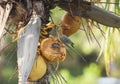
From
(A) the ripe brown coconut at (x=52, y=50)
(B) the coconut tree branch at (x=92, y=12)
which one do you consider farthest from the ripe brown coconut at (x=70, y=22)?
(A) the ripe brown coconut at (x=52, y=50)

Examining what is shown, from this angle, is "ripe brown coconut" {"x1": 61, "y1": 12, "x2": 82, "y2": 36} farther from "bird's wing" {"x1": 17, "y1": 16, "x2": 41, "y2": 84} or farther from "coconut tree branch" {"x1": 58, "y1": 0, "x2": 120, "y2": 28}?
"bird's wing" {"x1": 17, "y1": 16, "x2": 41, "y2": 84}

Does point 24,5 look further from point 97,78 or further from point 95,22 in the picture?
point 97,78

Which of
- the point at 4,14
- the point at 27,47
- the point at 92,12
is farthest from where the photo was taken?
the point at 92,12

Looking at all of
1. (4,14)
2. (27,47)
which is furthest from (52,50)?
(4,14)

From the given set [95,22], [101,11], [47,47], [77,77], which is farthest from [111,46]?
[77,77]

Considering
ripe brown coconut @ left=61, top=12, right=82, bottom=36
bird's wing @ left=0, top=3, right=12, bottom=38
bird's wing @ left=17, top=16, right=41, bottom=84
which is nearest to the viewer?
bird's wing @ left=17, top=16, right=41, bottom=84

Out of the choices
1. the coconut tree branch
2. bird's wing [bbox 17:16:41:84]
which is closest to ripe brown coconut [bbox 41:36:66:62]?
bird's wing [bbox 17:16:41:84]

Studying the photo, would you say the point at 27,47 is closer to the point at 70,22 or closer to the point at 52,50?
the point at 52,50
